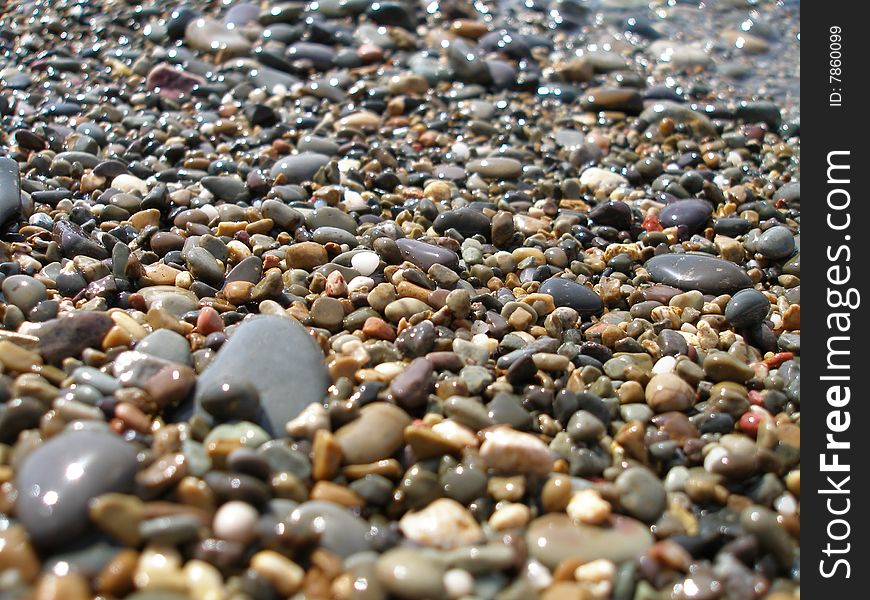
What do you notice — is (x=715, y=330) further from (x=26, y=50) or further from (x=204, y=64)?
(x=26, y=50)

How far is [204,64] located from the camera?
5797 millimetres

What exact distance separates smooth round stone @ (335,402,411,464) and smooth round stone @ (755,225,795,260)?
92.5 inches

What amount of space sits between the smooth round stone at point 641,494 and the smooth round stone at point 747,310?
3.82 feet

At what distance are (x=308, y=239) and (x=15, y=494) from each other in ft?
6.38

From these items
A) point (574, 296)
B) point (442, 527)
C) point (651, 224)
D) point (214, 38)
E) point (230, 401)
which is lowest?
point (651, 224)

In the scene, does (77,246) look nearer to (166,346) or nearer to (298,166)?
(166,346)

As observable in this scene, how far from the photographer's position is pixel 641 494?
2438 millimetres

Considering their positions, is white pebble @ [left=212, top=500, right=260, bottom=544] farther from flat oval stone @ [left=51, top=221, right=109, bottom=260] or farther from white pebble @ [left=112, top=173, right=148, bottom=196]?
white pebble @ [left=112, top=173, right=148, bottom=196]

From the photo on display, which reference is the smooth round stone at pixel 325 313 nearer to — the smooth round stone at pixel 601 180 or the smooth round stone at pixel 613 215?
the smooth round stone at pixel 613 215

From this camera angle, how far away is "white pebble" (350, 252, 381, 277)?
353 centimetres

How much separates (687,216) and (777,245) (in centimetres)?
51

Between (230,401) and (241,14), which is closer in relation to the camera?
(230,401)

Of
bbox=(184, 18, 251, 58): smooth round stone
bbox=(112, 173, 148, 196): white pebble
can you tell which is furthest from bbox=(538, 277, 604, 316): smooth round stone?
bbox=(184, 18, 251, 58): smooth round stone

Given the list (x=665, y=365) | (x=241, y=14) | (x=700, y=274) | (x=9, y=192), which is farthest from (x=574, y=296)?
(x=241, y=14)
